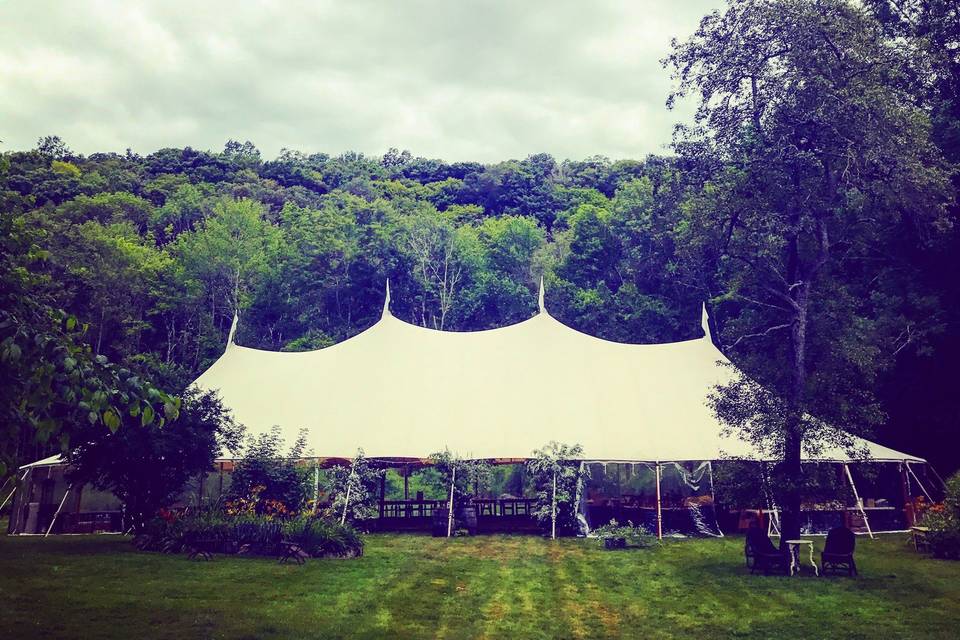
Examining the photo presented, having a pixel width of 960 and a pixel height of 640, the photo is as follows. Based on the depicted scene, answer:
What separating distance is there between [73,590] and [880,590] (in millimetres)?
10053

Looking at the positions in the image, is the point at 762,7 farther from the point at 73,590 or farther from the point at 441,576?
the point at 73,590

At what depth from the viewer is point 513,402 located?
678 inches

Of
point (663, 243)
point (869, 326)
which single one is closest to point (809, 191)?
point (869, 326)

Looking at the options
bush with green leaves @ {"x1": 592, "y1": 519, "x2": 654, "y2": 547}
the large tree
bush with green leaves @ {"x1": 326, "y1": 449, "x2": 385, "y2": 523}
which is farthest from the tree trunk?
bush with green leaves @ {"x1": 326, "y1": 449, "x2": 385, "y2": 523}

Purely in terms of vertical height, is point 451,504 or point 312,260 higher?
point 312,260

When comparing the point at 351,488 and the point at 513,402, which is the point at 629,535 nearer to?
the point at 513,402

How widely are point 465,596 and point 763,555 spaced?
4.58 metres

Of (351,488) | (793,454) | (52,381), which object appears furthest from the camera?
(351,488)

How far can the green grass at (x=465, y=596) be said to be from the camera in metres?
8.42

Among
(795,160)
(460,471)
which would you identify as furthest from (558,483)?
(795,160)

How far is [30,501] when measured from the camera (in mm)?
16297

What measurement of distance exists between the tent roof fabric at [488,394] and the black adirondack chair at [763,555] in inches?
132

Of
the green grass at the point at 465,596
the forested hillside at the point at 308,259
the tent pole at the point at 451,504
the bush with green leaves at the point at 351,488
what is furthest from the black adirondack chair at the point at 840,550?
the forested hillside at the point at 308,259

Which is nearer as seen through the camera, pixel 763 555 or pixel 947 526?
pixel 763 555
